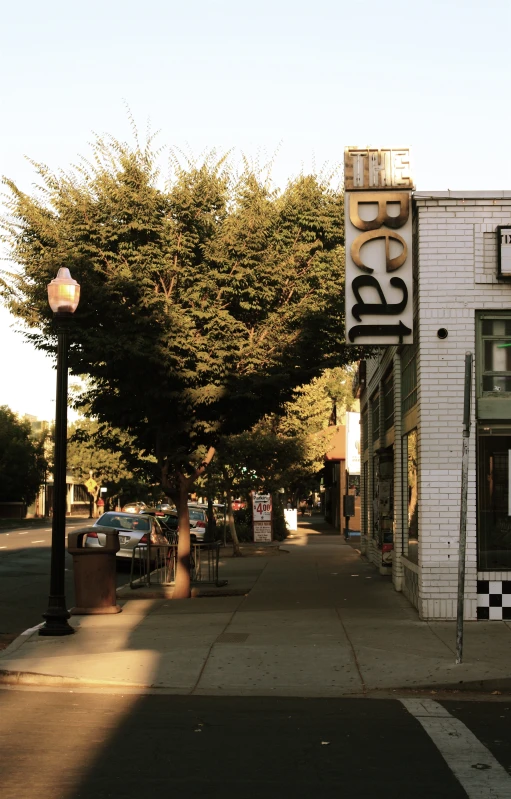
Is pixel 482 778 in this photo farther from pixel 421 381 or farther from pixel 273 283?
pixel 273 283

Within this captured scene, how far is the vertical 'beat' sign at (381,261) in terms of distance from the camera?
13.5m

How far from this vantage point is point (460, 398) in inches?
520

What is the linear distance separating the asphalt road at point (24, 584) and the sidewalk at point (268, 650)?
3.77 ft

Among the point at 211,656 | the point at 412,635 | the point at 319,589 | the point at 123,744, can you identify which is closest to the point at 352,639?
the point at 412,635

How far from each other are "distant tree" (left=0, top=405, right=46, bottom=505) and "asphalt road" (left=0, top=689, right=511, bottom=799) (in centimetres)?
6530

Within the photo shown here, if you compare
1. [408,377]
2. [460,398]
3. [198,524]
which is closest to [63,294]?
[460,398]

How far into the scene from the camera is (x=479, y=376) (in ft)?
43.8

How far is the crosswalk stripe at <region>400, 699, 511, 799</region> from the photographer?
6.05m

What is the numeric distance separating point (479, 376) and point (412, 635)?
3615 millimetres

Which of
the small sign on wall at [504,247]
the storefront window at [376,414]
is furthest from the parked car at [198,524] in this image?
the small sign on wall at [504,247]

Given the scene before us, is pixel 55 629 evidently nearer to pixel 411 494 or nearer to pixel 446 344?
pixel 411 494

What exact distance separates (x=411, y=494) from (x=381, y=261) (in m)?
3.98

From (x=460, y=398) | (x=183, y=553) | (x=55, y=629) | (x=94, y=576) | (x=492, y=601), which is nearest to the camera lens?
(x=55, y=629)

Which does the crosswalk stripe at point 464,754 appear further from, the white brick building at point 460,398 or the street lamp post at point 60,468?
the street lamp post at point 60,468
